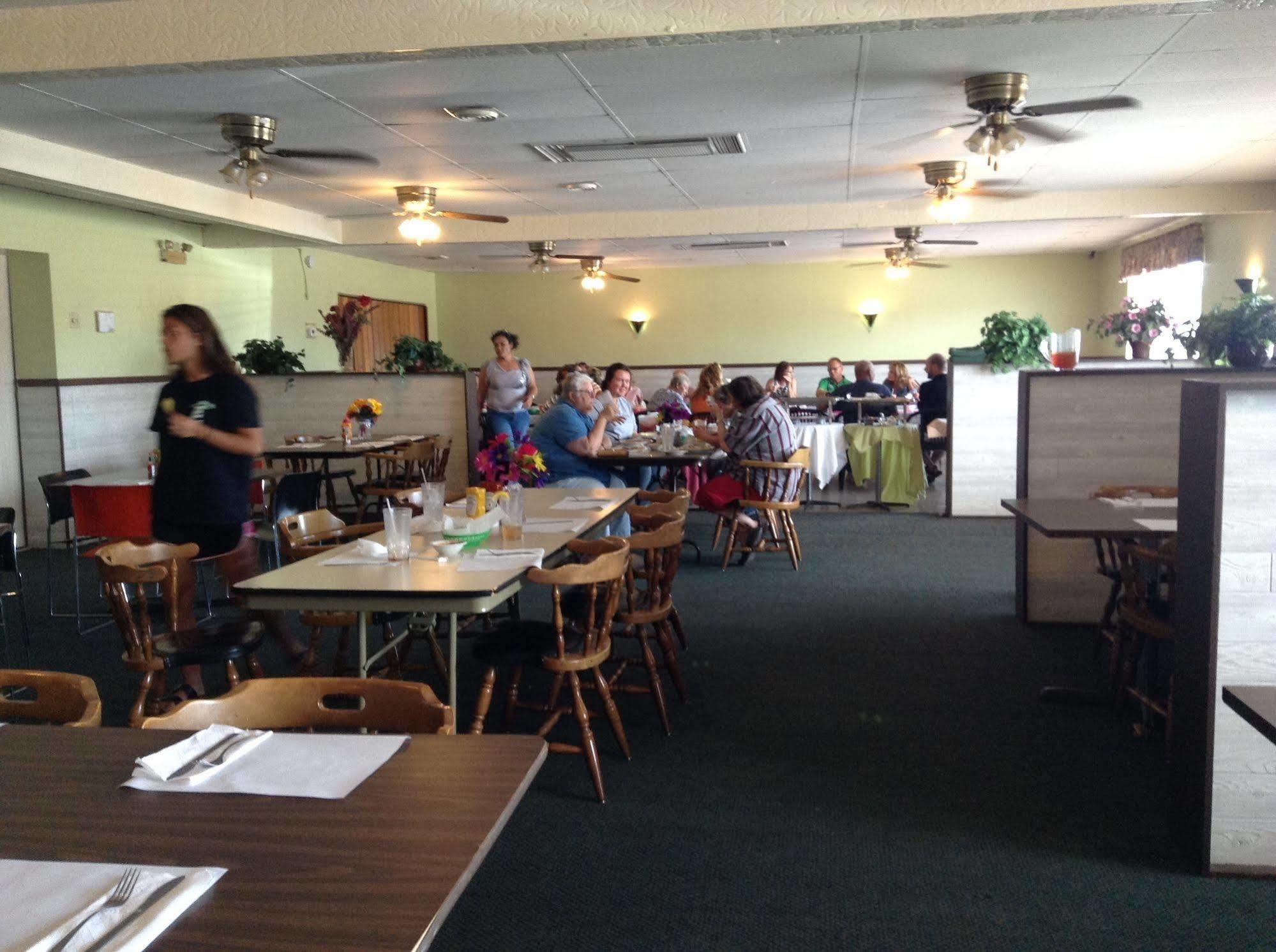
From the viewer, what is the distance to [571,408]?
5.87 meters

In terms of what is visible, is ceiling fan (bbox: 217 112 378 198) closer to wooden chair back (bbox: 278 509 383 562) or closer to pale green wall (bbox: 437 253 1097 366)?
wooden chair back (bbox: 278 509 383 562)

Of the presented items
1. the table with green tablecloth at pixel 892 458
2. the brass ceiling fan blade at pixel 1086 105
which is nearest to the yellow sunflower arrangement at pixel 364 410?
the table with green tablecloth at pixel 892 458

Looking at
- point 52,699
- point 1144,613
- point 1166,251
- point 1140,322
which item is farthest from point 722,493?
point 1166,251

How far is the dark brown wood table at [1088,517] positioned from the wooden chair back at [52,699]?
2927 millimetres

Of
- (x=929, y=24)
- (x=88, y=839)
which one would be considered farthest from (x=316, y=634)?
(x=929, y=24)

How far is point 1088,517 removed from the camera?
3.84 metres

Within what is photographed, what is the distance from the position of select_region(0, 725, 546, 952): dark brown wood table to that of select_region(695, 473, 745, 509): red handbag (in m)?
5.27

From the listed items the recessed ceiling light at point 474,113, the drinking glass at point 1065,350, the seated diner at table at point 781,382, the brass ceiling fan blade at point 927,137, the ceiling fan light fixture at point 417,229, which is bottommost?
the seated diner at table at point 781,382

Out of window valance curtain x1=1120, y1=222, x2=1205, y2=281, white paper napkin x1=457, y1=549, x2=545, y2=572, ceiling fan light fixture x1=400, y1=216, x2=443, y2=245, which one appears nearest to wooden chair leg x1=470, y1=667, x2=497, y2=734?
white paper napkin x1=457, y1=549, x2=545, y2=572

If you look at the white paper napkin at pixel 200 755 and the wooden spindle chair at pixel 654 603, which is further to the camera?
the wooden spindle chair at pixel 654 603

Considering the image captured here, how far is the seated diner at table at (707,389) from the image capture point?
955cm

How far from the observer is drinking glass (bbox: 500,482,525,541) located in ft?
11.7

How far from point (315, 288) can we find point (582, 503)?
7992 mm

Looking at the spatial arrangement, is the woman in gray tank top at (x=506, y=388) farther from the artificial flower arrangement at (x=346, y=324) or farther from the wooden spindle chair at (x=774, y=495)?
the wooden spindle chair at (x=774, y=495)
